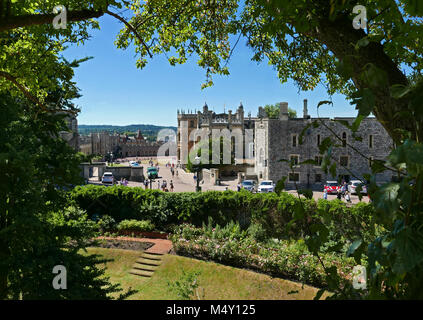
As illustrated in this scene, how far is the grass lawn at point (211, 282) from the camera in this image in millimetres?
10195

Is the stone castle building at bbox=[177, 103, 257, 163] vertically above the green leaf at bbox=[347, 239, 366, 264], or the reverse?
the stone castle building at bbox=[177, 103, 257, 163]

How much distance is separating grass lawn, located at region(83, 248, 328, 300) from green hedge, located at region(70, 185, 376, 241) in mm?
4015

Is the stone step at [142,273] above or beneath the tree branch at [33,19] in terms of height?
beneath

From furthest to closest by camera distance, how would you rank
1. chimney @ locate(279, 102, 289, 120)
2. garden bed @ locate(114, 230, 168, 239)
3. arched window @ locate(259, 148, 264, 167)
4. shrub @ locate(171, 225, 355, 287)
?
arched window @ locate(259, 148, 264, 167) → chimney @ locate(279, 102, 289, 120) → garden bed @ locate(114, 230, 168, 239) → shrub @ locate(171, 225, 355, 287)

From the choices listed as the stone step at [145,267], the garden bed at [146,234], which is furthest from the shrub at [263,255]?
the stone step at [145,267]

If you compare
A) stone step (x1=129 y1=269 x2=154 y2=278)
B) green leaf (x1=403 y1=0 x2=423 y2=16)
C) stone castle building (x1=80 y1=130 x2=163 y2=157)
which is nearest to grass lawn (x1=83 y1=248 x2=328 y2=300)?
stone step (x1=129 y1=269 x2=154 y2=278)

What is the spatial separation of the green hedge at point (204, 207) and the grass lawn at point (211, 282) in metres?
4.01

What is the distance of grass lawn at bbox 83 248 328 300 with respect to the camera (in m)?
10.2

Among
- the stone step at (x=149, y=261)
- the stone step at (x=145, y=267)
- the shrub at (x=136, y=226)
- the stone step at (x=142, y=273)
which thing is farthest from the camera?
the shrub at (x=136, y=226)

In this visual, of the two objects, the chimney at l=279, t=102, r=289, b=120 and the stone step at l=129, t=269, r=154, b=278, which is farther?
the chimney at l=279, t=102, r=289, b=120

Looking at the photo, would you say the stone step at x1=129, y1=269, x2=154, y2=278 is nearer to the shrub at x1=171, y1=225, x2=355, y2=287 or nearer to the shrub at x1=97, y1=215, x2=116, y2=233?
the shrub at x1=171, y1=225, x2=355, y2=287

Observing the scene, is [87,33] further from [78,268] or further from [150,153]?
[150,153]

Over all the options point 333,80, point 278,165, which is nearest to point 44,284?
point 333,80

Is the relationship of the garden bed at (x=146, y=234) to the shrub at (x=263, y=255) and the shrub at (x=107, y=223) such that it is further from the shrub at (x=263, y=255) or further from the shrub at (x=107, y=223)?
the shrub at (x=263, y=255)
